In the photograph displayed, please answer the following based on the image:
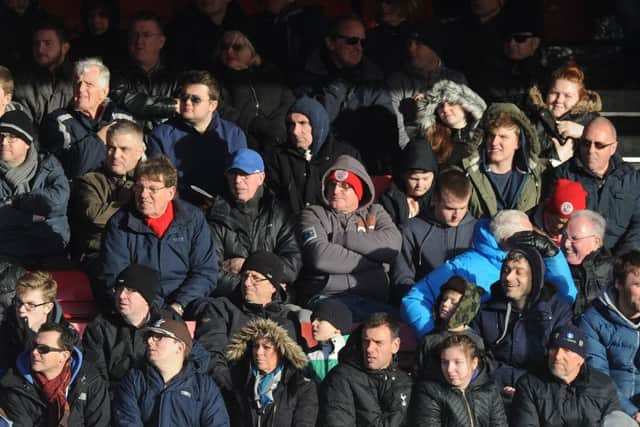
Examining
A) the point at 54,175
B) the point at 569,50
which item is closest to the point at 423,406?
the point at 54,175

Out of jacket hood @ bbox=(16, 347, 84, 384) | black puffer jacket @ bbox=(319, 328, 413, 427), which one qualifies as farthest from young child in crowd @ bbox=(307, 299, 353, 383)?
jacket hood @ bbox=(16, 347, 84, 384)

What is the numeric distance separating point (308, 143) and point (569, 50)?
329 cm

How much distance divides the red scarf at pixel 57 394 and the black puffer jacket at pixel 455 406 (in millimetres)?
1775

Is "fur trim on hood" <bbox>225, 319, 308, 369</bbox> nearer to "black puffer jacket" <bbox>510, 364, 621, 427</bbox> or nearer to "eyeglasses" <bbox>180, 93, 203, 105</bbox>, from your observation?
"black puffer jacket" <bbox>510, 364, 621, 427</bbox>

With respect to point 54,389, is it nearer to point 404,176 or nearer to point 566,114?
point 404,176

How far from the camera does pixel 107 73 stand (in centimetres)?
1172

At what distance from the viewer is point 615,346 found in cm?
1021

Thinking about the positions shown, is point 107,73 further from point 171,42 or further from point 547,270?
point 547,270

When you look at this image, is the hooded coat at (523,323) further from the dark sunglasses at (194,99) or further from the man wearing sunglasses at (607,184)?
the dark sunglasses at (194,99)

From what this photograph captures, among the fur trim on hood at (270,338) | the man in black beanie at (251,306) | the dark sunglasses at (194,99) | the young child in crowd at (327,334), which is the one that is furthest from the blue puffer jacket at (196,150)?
the fur trim on hood at (270,338)

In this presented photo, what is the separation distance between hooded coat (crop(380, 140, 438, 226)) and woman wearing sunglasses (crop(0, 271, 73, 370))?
2.27 metres

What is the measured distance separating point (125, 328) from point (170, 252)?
69cm

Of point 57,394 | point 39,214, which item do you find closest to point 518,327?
point 57,394

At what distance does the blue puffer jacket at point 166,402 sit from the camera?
967 cm
